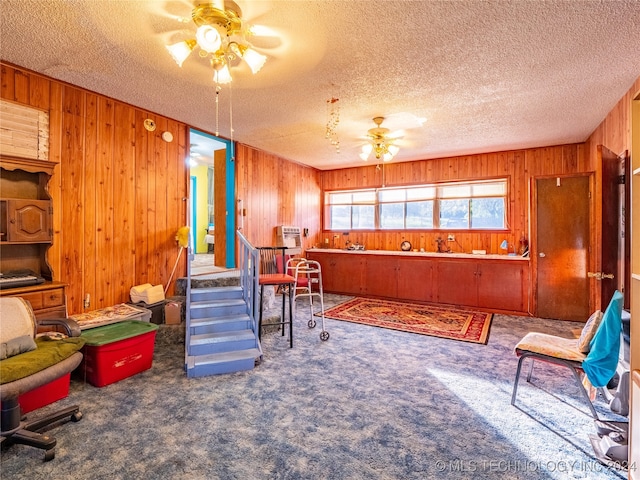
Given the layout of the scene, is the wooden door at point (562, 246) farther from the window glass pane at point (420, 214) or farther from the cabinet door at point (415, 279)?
the window glass pane at point (420, 214)

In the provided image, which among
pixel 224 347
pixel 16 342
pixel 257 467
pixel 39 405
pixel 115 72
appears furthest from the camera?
pixel 224 347

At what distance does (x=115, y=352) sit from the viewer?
8.99 ft

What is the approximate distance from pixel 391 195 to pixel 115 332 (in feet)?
17.4

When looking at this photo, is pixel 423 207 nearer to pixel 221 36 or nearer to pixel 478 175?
pixel 478 175

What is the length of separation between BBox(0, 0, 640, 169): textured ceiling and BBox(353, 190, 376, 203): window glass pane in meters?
2.67

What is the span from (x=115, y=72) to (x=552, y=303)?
606 cm

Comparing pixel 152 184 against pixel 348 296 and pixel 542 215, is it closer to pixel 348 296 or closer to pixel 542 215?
pixel 348 296

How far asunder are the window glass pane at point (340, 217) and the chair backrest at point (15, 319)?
559 centimetres

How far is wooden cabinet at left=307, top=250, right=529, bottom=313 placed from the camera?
16.7 ft

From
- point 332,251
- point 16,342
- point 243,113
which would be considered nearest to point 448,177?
point 332,251

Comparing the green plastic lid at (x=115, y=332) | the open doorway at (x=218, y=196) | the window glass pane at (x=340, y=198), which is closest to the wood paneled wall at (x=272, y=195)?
the open doorway at (x=218, y=196)

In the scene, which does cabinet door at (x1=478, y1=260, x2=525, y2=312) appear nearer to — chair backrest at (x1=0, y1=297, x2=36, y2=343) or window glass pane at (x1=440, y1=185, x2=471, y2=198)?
window glass pane at (x1=440, y1=185, x2=471, y2=198)

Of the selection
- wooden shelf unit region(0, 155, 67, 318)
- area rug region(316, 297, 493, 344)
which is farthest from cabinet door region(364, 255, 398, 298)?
wooden shelf unit region(0, 155, 67, 318)

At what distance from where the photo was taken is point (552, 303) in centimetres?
480
